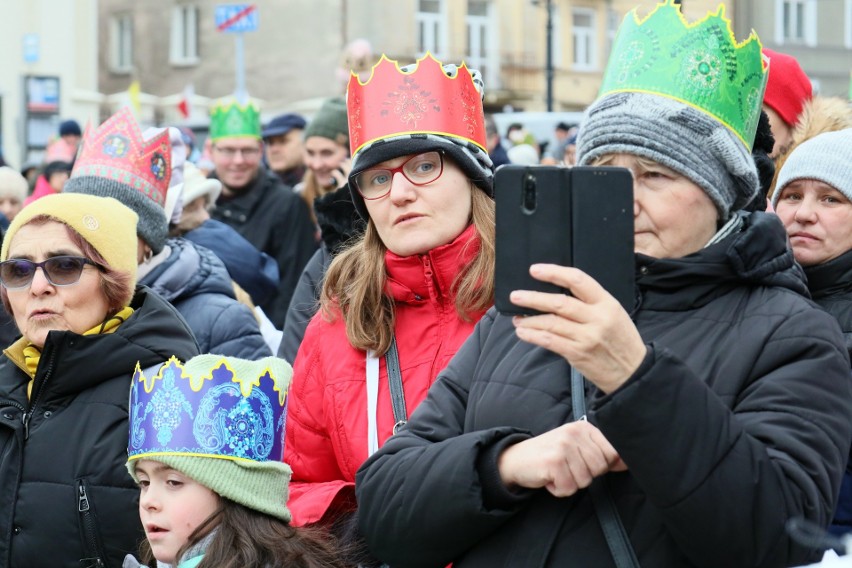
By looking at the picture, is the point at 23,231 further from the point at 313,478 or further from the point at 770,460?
the point at 770,460

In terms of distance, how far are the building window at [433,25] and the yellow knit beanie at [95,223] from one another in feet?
116

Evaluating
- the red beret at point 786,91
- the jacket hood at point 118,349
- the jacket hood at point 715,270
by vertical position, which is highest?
the red beret at point 786,91

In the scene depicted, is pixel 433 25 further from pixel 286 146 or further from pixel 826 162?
pixel 826 162

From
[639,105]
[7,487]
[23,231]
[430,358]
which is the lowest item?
[7,487]

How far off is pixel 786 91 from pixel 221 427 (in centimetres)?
240

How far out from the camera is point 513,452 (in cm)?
271

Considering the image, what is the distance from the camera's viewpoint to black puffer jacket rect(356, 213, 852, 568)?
243 cm

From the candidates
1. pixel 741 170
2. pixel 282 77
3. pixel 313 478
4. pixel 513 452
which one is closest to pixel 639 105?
pixel 741 170

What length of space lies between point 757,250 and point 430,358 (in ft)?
4.02

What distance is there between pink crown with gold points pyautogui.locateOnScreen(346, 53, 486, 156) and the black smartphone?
5.01ft

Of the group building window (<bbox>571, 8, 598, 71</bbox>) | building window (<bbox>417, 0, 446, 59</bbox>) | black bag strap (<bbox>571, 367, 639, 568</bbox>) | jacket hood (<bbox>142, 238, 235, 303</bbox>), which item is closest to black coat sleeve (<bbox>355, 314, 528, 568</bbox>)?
black bag strap (<bbox>571, 367, 639, 568</bbox>)

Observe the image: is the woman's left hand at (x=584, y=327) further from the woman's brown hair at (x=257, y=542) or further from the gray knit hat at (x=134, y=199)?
the gray knit hat at (x=134, y=199)

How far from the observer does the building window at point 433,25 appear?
129ft

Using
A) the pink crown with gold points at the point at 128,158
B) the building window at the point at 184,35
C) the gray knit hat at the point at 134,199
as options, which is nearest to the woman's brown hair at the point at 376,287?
the gray knit hat at the point at 134,199
